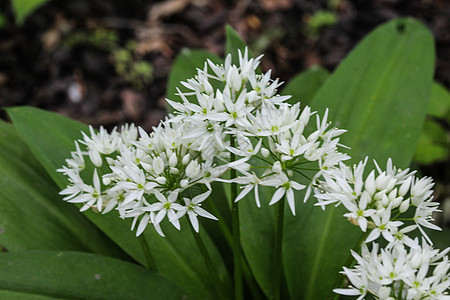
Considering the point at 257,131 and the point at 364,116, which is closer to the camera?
the point at 257,131

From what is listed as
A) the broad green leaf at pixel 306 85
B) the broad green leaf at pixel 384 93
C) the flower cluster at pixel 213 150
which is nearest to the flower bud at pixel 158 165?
the flower cluster at pixel 213 150

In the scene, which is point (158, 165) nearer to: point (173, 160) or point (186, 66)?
point (173, 160)

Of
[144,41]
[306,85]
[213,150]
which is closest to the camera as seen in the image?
[213,150]

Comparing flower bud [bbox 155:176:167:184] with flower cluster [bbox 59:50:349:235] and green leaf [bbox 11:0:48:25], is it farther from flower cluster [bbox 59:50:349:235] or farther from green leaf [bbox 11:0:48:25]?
green leaf [bbox 11:0:48:25]

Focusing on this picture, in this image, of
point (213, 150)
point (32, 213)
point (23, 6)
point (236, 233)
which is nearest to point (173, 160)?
point (213, 150)

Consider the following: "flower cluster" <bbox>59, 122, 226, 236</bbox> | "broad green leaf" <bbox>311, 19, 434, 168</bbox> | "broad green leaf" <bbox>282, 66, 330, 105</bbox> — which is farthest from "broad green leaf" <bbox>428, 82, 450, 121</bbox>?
"flower cluster" <bbox>59, 122, 226, 236</bbox>
